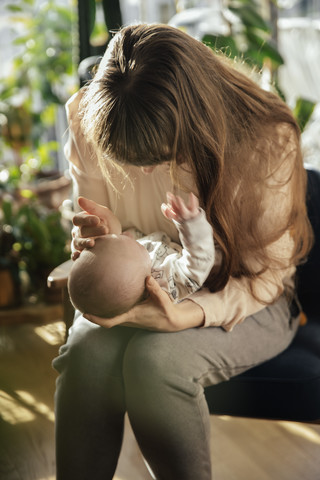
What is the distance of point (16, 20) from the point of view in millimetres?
2893

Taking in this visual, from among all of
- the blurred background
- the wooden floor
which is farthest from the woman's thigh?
the blurred background

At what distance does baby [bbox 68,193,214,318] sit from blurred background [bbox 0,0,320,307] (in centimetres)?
104

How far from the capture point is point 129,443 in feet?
5.48

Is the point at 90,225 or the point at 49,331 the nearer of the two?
the point at 90,225

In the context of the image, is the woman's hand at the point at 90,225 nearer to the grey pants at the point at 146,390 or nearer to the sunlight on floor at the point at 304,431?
the grey pants at the point at 146,390

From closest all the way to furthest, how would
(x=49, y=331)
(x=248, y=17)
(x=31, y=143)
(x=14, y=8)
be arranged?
A: (x=49, y=331) → (x=248, y=17) → (x=14, y=8) → (x=31, y=143)

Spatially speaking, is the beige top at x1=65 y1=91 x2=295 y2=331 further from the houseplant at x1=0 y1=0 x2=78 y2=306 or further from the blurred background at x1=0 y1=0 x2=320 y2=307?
the houseplant at x1=0 y1=0 x2=78 y2=306

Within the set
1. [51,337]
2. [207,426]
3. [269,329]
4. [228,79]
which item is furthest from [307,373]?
[51,337]

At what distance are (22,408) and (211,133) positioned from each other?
3.10ft

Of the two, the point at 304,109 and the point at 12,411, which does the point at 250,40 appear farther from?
the point at 12,411

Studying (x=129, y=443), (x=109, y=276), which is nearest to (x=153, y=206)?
(x=109, y=276)

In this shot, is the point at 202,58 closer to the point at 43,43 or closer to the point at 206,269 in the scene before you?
the point at 206,269

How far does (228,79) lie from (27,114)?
2.06 metres

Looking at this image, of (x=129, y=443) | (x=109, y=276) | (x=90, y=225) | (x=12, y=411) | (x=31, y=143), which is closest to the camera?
(x=109, y=276)
